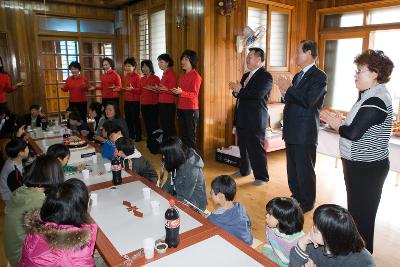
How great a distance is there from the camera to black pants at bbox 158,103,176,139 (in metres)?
4.93

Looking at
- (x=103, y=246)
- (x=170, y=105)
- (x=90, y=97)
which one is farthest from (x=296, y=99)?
(x=90, y=97)

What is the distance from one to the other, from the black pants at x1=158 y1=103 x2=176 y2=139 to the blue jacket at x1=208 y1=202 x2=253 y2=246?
329 centimetres

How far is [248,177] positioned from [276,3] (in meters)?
3.02

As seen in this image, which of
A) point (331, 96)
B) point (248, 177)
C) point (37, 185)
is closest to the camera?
point (37, 185)

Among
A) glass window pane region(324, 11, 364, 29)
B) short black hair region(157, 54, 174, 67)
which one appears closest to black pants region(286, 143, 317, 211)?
short black hair region(157, 54, 174, 67)

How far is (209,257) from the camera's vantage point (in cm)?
133

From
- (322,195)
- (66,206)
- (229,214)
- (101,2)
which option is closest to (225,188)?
(229,214)

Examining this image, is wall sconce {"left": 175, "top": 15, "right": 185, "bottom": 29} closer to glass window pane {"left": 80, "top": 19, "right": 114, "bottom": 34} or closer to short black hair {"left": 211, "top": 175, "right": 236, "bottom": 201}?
glass window pane {"left": 80, "top": 19, "right": 114, "bottom": 34}

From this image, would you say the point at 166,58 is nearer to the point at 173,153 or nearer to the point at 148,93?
the point at 148,93

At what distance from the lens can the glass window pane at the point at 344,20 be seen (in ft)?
16.4

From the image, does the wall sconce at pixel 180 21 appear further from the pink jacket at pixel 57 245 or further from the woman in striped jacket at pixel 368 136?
the pink jacket at pixel 57 245

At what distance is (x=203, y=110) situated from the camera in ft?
15.3

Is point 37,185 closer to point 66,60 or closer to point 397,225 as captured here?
point 397,225

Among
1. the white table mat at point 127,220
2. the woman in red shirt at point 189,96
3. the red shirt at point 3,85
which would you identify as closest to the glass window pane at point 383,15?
the woman in red shirt at point 189,96
